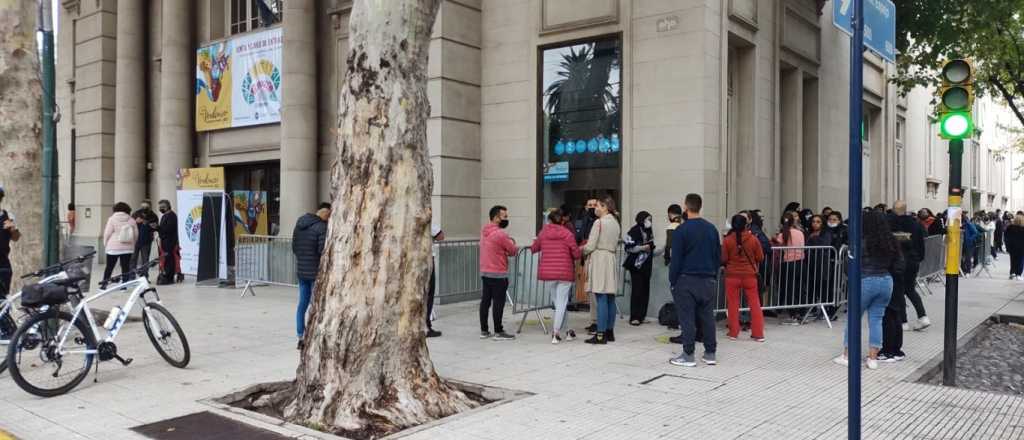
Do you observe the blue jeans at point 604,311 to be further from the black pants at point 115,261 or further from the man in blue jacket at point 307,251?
the black pants at point 115,261

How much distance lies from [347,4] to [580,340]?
1065 centimetres

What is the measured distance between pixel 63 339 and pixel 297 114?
438 inches

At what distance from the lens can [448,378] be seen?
7746 millimetres

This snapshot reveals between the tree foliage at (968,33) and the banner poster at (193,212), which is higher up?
the tree foliage at (968,33)

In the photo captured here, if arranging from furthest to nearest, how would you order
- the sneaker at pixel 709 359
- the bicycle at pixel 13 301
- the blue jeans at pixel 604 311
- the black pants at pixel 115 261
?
the black pants at pixel 115 261 < the blue jeans at pixel 604 311 < the sneaker at pixel 709 359 < the bicycle at pixel 13 301

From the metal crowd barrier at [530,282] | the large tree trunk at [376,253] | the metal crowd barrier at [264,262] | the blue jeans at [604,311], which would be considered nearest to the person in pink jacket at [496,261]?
the blue jeans at [604,311]

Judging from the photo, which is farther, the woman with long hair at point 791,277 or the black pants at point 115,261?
the black pants at point 115,261

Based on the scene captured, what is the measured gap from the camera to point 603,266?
9.73 m

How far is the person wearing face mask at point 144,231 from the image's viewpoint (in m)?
16.8

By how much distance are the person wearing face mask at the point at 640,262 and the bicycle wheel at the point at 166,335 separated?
6.15m

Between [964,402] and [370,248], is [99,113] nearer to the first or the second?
[370,248]

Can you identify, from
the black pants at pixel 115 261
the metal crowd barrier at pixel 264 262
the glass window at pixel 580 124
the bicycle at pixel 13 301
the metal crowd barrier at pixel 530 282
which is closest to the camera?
the bicycle at pixel 13 301

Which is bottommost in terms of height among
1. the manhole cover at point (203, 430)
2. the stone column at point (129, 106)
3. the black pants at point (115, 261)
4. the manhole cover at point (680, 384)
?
the manhole cover at point (203, 430)

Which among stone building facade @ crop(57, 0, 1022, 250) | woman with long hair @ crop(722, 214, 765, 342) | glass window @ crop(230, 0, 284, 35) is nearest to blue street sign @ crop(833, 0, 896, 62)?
woman with long hair @ crop(722, 214, 765, 342)
